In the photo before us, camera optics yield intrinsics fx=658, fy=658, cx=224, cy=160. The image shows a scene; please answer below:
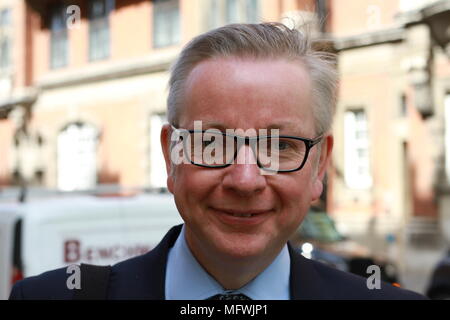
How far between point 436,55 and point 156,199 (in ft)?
37.4

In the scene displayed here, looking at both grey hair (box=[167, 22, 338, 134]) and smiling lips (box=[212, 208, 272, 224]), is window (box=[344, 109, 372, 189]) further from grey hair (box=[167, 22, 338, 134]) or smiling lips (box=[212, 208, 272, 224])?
smiling lips (box=[212, 208, 272, 224])

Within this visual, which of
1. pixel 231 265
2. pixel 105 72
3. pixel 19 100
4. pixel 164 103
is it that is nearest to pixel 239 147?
pixel 231 265

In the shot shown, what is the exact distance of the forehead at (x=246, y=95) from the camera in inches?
59.6

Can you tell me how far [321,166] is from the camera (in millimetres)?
1743

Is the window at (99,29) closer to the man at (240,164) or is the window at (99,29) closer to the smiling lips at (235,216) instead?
the man at (240,164)

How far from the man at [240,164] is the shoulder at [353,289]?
0.9 inches

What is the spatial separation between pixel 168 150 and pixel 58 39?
67.3 ft

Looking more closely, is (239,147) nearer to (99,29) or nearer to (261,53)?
(261,53)

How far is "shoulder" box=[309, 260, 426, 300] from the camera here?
1768 millimetres

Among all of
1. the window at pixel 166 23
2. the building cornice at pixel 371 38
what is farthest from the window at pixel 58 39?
the building cornice at pixel 371 38
